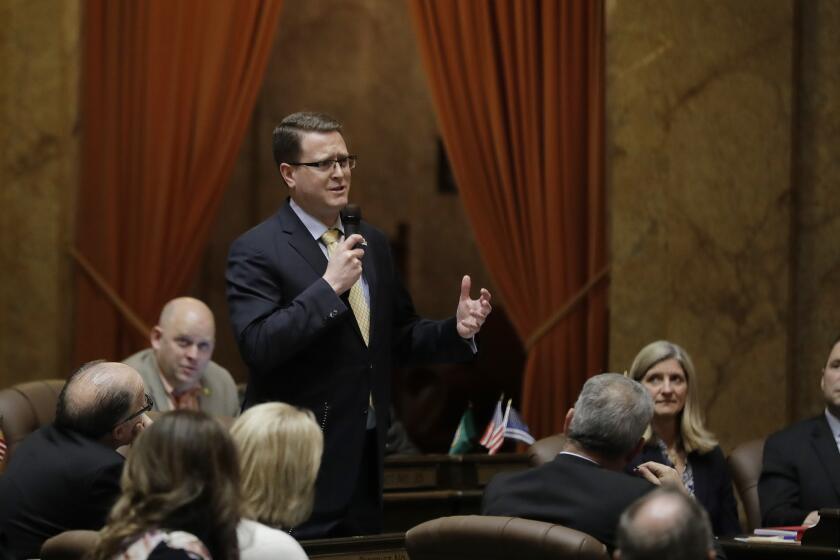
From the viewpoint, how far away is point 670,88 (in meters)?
6.76

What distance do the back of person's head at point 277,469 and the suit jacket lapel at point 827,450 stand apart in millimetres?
2527

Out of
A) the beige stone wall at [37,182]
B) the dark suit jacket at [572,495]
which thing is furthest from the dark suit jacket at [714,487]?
the beige stone wall at [37,182]

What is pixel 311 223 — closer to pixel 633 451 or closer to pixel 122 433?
pixel 122 433

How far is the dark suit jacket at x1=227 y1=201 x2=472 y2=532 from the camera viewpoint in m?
4.15

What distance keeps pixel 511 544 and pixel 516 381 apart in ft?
20.8

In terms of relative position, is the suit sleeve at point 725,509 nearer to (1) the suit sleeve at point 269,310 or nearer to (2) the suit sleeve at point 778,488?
(2) the suit sleeve at point 778,488

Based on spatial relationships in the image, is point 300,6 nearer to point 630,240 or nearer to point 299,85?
point 299,85

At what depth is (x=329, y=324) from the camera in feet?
13.2

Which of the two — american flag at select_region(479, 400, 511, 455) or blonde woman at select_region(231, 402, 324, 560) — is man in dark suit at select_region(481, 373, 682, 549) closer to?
blonde woman at select_region(231, 402, 324, 560)

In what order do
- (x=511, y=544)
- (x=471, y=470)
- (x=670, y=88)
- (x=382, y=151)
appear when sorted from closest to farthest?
(x=511, y=544), (x=471, y=470), (x=670, y=88), (x=382, y=151)

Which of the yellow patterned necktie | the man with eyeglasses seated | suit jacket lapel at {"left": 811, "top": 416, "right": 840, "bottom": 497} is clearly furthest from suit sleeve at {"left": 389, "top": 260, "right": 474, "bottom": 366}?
suit jacket lapel at {"left": 811, "top": 416, "right": 840, "bottom": 497}

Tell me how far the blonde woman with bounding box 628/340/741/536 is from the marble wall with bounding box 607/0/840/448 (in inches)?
47.4

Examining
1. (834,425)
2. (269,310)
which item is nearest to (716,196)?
(834,425)

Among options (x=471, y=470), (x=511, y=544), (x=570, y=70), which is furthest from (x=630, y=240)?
(x=511, y=544)
